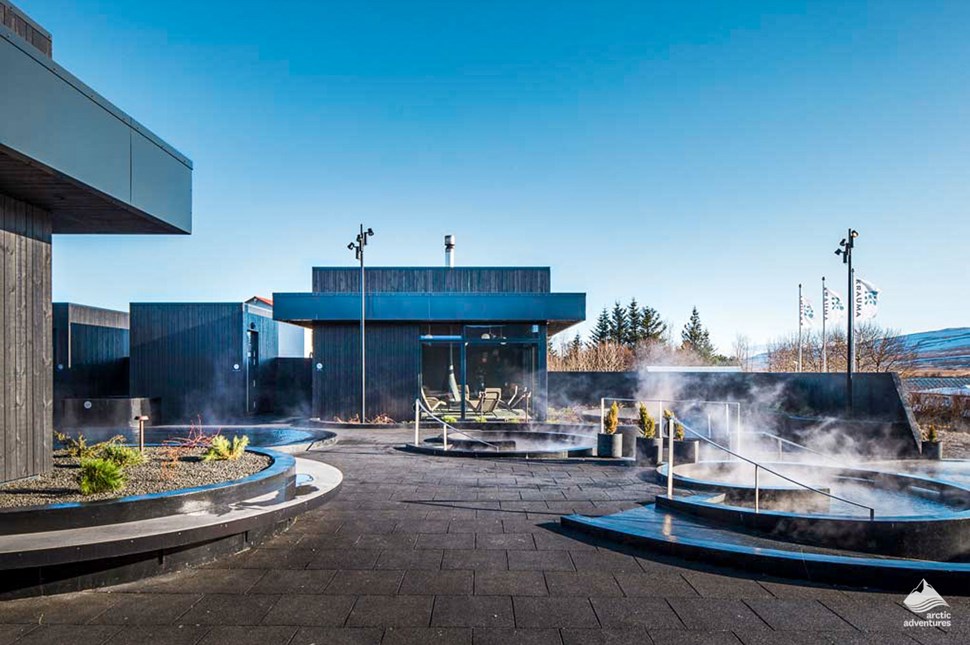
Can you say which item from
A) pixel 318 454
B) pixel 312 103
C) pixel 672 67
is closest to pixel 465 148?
pixel 312 103

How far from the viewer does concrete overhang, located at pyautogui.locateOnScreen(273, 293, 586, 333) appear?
17.0 metres

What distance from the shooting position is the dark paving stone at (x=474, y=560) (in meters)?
4.89

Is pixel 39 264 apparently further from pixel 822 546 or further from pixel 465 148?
pixel 465 148

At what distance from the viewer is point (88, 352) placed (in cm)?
2011

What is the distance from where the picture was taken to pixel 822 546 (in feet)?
18.9

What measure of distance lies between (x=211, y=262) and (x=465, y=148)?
8.65 m

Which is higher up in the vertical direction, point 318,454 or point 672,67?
point 672,67

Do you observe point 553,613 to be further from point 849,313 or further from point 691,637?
point 849,313

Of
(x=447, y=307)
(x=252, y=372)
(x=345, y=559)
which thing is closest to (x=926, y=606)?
(x=345, y=559)

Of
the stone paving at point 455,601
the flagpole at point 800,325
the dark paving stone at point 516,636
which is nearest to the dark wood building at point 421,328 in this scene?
the stone paving at point 455,601

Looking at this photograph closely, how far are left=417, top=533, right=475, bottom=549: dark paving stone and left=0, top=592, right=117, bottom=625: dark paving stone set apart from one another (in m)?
2.53

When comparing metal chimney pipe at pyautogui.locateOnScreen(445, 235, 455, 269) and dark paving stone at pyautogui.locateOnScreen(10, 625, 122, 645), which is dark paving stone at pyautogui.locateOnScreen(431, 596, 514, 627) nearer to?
dark paving stone at pyautogui.locateOnScreen(10, 625, 122, 645)

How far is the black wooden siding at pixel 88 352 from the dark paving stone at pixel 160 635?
1752 cm

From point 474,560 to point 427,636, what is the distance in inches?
57.4
